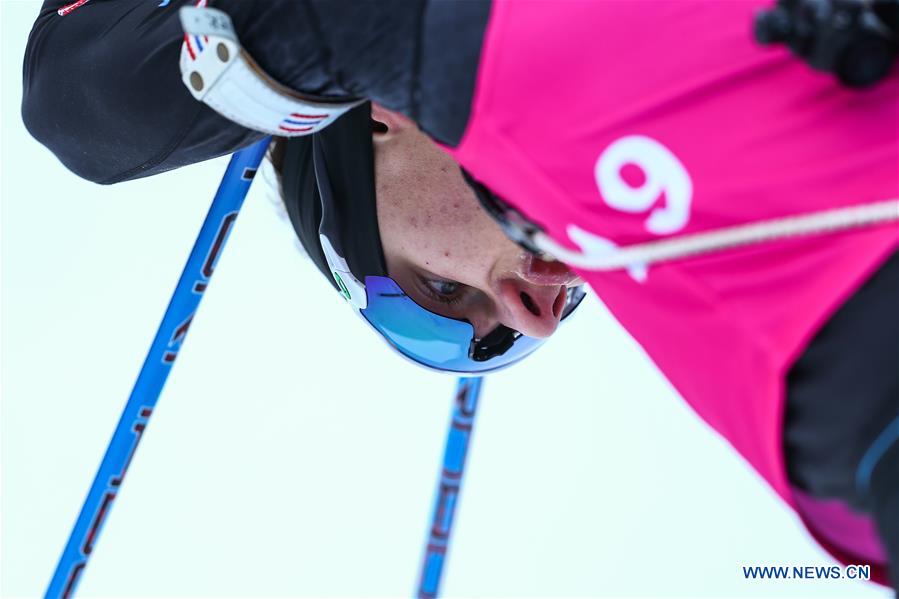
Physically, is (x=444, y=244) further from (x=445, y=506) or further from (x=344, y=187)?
(x=445, y=506)

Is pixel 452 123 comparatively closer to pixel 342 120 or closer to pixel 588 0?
pixel 588 0

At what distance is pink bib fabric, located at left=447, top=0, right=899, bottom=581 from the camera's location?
1.93 ft

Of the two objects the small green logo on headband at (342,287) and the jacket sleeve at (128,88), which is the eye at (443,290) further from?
the jacket sleeve at (128,88)

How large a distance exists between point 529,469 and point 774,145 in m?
1.28

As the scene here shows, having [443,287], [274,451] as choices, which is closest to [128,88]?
[443,287]

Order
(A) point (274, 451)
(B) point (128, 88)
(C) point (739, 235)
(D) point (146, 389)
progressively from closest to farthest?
(C) point (739, 235) < (B) point (128, 88) < (D) point (146, 389) < (A) point (274, 451)

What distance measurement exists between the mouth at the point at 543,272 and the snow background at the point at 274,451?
869 millimetres

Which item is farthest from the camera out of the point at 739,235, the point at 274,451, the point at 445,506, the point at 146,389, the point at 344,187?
the point at 274,451

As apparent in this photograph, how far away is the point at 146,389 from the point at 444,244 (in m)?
0.48

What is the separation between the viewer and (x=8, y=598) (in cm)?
164

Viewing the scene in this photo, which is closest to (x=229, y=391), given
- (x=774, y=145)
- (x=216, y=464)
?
(x=216, y=464)

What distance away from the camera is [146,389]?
1305 mm

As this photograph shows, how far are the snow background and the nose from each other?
0.81 m

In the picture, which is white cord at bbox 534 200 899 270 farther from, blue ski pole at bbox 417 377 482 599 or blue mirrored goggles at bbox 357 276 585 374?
blue ski pole at bbox 417 377 482 599
